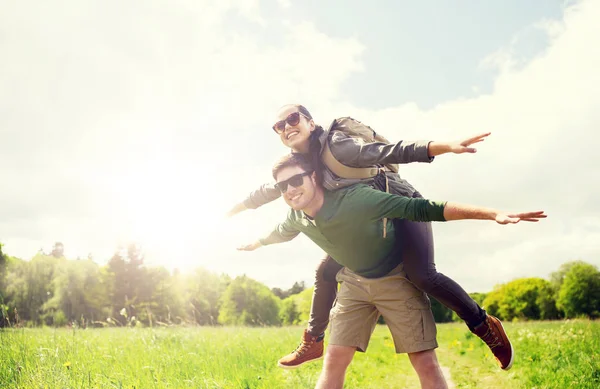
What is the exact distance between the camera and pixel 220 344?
8422 millimetres

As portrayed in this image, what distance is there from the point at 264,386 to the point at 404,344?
2255mm

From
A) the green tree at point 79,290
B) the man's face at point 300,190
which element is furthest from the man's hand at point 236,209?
the green tree at point 79,290

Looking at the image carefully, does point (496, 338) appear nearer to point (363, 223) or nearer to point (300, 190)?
point (363, 223)

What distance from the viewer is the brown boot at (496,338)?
12.4ft

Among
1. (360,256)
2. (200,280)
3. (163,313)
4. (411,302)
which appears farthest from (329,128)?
(200,280)

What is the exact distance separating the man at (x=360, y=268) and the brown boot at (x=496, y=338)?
32 mm

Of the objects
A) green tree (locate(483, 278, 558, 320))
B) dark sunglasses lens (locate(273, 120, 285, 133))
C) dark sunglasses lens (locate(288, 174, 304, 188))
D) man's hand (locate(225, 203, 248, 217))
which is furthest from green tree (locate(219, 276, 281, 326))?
dark sunglasses lens (locate(288, 174, 304, 188))

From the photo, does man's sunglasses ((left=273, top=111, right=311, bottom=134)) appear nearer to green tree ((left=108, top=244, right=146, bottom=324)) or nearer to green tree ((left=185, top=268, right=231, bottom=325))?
green tree ((left=108, top=244, right=146, bottom=324))

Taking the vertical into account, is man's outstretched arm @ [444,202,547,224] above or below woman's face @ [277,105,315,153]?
below

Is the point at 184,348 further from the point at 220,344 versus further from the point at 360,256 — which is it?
the point at 360,256

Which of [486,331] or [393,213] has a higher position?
[393,213]

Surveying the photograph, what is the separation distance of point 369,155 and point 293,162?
0.64m

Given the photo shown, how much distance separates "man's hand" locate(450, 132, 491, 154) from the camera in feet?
9.89

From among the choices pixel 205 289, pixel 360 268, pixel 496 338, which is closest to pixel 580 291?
pixel 205 289
